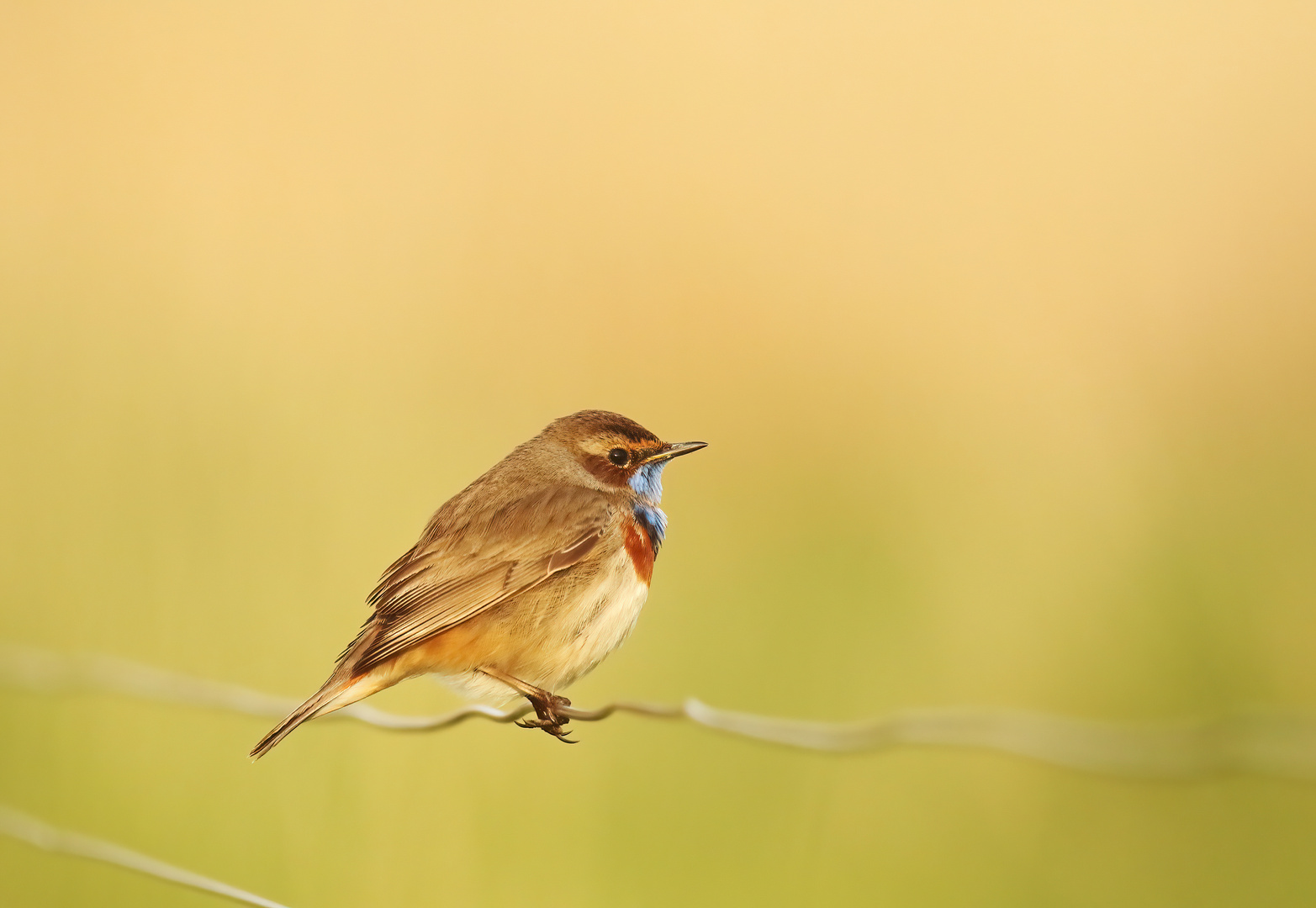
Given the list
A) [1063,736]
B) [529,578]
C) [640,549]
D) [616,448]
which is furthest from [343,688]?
[1063,736]

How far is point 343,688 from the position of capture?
8.34ft

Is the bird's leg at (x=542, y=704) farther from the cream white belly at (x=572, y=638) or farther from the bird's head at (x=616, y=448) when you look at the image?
the bird's head at (x=616, y=448)

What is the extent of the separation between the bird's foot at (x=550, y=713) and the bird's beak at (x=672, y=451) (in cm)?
60

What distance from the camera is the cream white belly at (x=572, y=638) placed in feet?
9.31

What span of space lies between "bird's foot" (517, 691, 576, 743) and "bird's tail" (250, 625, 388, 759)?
29 centimetres

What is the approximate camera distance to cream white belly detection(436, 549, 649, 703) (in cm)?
284

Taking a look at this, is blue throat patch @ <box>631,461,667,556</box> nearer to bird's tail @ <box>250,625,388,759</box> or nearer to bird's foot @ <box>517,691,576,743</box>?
bird's foot @ <box>517,691,576,743</box>

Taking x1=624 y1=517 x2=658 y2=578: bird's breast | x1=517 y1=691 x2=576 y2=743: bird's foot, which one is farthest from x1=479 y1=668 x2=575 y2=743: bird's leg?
x1=624 y1=517 x2=658 y2=578: bird's breast

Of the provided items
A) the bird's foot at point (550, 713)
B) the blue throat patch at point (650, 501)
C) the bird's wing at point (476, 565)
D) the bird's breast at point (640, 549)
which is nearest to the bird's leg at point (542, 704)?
the bird's foot at point (550, 713)

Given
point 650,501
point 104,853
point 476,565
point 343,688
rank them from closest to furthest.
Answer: point 343,688
point 476,565
point 650,501
point 104,853

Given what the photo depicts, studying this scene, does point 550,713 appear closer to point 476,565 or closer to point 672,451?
point 476,565

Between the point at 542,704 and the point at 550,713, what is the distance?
0.04m

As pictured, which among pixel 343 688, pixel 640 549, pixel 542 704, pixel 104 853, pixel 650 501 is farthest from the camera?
pixel 104 853

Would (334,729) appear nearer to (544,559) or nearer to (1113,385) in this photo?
(544,559)
